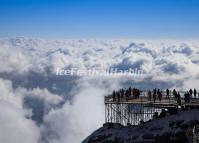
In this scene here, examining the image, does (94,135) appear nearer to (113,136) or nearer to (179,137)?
(113,136)

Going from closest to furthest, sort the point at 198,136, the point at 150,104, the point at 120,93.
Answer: the point at 198,136
the point at 150,104
the point at 120,93

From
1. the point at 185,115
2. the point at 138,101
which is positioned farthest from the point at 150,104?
the point at 185,115

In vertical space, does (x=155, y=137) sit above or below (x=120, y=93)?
below

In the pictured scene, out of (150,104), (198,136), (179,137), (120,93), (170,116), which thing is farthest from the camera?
(120,93)

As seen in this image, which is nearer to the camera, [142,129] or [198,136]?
[198,136]

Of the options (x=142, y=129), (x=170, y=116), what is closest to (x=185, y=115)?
(x=170, y=116)

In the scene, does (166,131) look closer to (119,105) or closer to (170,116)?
(170,116)
